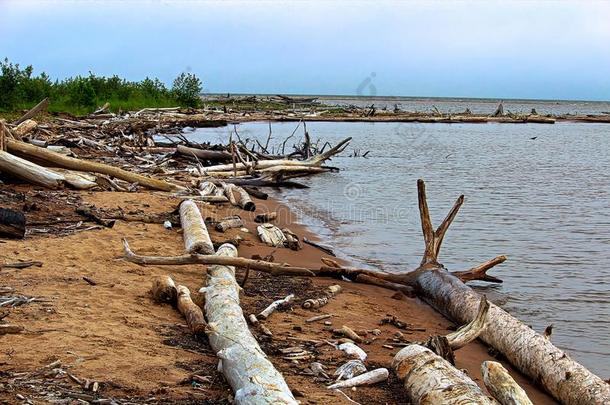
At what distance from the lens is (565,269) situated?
32.6 feet

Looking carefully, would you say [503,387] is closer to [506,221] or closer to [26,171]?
[26,171]

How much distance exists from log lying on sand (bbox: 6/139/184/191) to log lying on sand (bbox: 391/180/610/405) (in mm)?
6502

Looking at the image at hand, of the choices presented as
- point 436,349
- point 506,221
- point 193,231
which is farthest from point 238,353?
point 506,221

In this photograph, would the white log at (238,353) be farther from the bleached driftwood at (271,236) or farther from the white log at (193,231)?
the bleached driftwood at (271,236)

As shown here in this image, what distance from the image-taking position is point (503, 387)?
13.9ft

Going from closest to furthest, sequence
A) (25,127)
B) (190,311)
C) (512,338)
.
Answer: (190,311)
(512,338)
(25,127)

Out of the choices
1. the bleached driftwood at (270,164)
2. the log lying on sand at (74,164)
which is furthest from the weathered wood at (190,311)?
the bleached driftwood at (270,164)

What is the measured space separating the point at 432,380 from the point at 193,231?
4.91 metres

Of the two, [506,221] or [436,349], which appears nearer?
[436,349]

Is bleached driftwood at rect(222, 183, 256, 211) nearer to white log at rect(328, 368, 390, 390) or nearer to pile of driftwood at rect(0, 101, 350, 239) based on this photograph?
pile of driftwood at rect(0, 101, 350, 239)

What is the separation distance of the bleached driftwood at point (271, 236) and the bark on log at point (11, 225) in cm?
354

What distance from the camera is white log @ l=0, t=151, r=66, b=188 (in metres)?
10.9

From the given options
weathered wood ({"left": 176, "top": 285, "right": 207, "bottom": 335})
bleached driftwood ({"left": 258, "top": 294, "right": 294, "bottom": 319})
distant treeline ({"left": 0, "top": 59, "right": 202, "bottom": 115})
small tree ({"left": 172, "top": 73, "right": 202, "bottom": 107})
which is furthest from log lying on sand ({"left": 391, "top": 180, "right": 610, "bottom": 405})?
small tree ({"left": 172, "top": 73, "right": 202, "bottom": 107})

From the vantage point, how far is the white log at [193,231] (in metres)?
8.09
